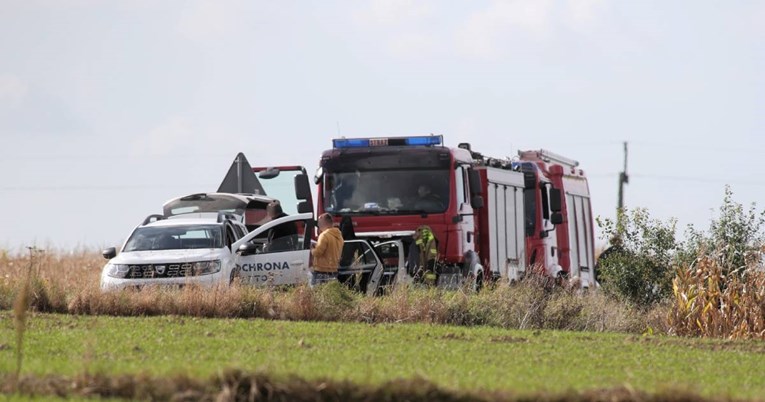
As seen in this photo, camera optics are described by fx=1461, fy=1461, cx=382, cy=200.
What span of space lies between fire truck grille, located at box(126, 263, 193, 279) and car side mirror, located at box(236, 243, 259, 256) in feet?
3.17

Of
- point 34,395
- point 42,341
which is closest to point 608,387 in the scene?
point 34,395

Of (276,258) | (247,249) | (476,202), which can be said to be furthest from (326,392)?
(476,202)

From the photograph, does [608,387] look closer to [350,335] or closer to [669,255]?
[350,335]

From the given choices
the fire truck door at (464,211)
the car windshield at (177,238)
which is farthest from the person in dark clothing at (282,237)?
the fire truck door at (464,211)

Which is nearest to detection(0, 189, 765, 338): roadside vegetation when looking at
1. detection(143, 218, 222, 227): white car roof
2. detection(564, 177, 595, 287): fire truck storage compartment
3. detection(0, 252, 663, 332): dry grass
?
detection(0, 252, 663, 332): dry grass

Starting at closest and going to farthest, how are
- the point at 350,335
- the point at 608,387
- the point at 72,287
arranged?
the point at 608,387, the point at 350,335, the point at 72,287

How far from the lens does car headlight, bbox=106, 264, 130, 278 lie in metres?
25.2

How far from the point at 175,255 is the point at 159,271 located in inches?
20.8

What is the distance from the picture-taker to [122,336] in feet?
56.9

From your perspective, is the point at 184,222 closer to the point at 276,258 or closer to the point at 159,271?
the point at 159,271

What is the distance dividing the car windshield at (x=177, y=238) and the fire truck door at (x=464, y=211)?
171 inches

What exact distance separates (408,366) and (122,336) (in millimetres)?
4524

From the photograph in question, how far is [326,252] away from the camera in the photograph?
942 inches

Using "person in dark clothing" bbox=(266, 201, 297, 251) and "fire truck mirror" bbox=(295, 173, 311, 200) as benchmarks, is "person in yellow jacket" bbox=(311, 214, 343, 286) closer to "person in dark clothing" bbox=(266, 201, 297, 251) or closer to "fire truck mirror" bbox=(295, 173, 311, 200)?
"person in dark clothing" bbox=(266, 201, 297, 251)
